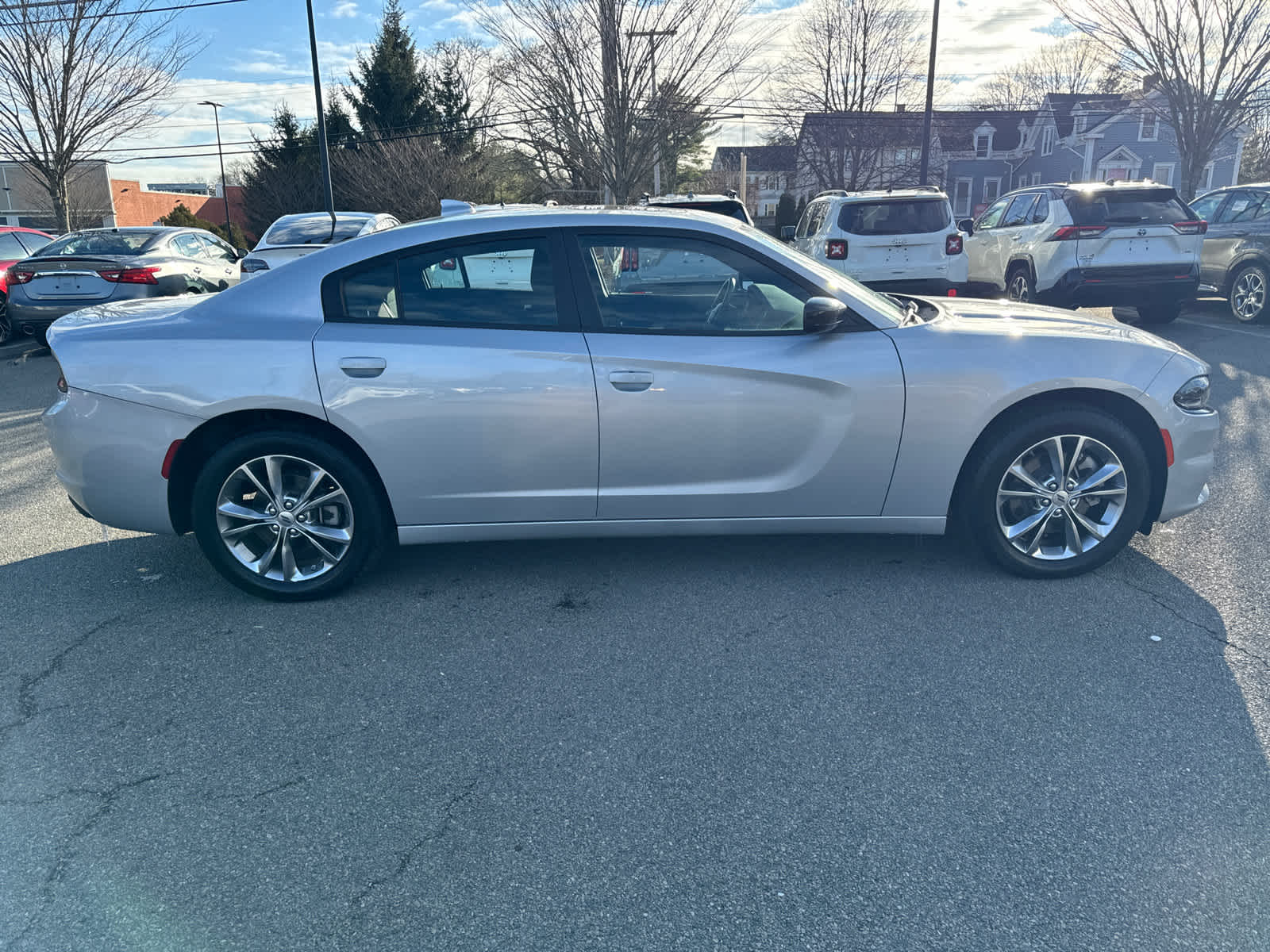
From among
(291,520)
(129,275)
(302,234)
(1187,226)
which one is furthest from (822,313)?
(302,234)

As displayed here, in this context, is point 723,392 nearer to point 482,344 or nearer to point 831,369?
point 831,369

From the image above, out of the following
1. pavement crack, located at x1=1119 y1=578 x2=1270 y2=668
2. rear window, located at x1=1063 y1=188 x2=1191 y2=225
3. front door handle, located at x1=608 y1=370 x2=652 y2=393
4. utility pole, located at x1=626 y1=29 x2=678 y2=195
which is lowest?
pavement crack, located at x1=1119 y1=578 x2=1270 y2=668

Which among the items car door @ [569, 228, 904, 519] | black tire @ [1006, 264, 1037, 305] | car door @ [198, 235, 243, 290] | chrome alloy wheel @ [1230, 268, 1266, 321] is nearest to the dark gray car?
car door @ [198, 235, 243, 290]

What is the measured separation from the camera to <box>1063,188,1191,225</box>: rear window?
32.5 ft

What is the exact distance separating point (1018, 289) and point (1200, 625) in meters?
8.73

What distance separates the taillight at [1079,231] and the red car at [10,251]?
12.6 meters

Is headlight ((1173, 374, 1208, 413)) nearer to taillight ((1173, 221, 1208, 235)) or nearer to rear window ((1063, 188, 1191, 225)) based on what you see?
rear window ((1063, 188, 1191, 225))

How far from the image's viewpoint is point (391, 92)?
3447 cm

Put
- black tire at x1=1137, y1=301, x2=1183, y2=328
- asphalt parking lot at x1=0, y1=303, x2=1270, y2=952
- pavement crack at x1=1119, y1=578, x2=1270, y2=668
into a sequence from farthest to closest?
1. black tire at x1=1137, y1=301, x2=1183, y2=328
2. pavement crack at x1=1119, y1=578, x2=1270, y2=668
3. asphalt parking lot at x1=0, y1=303, x2=1270, y2=952

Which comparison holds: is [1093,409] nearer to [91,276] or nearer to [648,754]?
[648,754]

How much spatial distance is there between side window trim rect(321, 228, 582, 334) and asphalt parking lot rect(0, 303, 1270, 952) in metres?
1.17

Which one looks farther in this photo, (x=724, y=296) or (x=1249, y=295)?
(x=1249, y=295)

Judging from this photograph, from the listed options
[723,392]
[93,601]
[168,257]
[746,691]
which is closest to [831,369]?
[723,392]

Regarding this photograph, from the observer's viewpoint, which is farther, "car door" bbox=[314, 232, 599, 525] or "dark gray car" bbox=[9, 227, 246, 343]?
"dark gray car" bbox=[9, 227, 246, 343]
